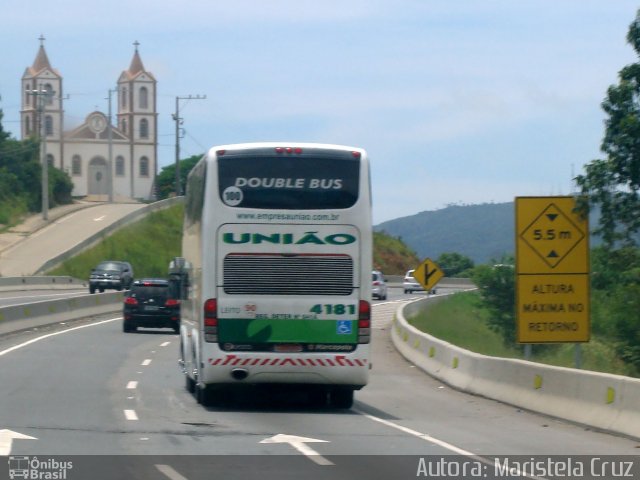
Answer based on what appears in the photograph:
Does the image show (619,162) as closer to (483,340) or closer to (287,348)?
(483,340)

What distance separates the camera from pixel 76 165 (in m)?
151

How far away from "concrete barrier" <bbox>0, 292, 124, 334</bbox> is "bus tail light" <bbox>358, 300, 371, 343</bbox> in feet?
59.9

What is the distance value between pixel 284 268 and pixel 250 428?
111 inches

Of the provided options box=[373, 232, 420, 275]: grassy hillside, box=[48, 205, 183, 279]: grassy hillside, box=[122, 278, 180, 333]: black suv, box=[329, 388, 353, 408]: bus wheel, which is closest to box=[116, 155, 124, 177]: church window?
box=[373, 232, 420, 275]: grassy hillside

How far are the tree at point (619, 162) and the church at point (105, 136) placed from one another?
117 meters

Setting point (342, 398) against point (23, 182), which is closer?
point (342, 398)

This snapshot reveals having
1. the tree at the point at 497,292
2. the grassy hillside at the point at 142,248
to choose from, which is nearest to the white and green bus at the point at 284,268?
the tree at the point at 497,292

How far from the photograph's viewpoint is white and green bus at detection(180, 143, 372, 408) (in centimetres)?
1669

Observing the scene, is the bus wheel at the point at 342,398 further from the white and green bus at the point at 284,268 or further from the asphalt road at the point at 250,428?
the white and green bus at the point at 284,268

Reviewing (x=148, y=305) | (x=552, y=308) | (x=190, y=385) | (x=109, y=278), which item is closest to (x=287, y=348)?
(x=190, y=385)

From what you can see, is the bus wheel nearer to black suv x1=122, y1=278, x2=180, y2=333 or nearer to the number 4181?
the number 4181

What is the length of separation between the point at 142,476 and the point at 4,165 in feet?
323

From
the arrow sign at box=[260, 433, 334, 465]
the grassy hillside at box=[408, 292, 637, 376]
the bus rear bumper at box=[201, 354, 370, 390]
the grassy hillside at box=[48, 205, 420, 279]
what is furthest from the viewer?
the grassy hillside at box=[48, 205, 420, 279]

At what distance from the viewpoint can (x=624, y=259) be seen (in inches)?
1151
